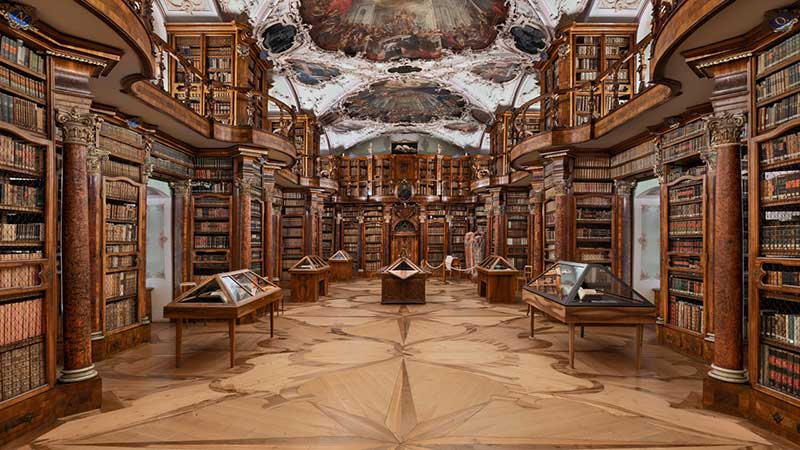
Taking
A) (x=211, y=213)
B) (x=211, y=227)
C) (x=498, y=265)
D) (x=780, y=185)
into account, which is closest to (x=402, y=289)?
(x=498, y=265)

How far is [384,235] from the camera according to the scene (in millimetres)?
19266

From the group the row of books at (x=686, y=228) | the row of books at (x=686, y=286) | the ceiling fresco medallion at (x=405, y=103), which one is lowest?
the row of books at (x=686, y=286)

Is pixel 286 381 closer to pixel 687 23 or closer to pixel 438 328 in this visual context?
pixel 438 328

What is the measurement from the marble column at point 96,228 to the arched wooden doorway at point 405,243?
13751 millimetres

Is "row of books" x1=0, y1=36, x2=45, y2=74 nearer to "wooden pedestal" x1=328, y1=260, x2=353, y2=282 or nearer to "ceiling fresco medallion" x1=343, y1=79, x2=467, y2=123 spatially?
"ceiling fresco medallion" x1=343, y1=79, x2=467, y2=123

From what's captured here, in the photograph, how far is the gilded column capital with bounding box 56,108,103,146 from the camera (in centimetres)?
428

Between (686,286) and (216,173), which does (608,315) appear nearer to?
(686,286)

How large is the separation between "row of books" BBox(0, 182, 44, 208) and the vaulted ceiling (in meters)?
6.54

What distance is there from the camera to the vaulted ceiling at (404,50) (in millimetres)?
10219

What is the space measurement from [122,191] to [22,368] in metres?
3.47

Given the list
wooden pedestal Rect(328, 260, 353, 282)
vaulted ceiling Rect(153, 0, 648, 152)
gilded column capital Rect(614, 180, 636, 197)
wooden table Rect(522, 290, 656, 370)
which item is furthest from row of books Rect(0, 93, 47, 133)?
wooden pedestal Rect(328, 260, 353, 282)

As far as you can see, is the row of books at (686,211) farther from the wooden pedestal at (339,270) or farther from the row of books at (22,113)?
the wooden pedestal at (339,270)

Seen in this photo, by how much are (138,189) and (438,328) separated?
18.1ft

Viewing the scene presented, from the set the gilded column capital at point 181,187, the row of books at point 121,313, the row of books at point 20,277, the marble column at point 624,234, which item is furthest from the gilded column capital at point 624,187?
the row of books at point 20,277
